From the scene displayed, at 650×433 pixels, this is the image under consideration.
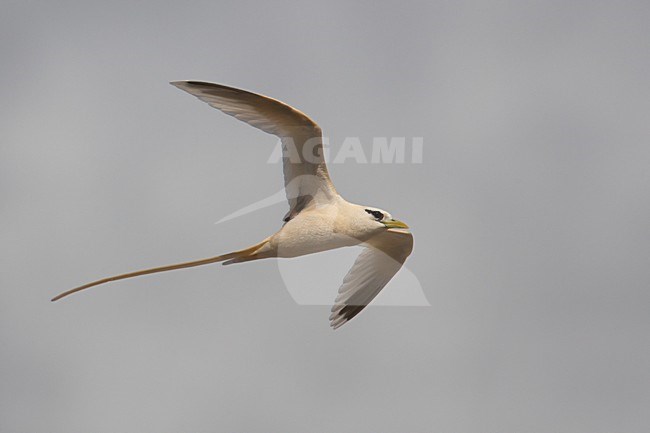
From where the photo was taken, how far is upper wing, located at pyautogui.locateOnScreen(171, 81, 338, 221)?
1579 centimetres

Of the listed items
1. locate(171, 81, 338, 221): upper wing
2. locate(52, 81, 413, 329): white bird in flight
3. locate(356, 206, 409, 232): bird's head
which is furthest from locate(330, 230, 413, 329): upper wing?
locate(171, 81, 338, 221): upper wing

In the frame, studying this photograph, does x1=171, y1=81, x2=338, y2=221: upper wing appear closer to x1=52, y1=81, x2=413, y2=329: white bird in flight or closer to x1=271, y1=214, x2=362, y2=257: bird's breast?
x1=52, y1=81, x2=413, y2=329: white bird in flight

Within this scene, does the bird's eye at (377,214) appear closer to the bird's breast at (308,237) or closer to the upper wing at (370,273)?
the bird's breast at (308,237)

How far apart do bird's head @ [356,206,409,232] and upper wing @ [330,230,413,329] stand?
1.76 metres

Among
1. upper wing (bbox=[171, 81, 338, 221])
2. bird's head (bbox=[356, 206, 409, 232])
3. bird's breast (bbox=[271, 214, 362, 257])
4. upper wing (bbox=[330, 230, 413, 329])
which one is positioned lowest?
upper wing (bbox=[330, 230, 413, 329])

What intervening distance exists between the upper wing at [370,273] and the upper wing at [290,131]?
1.88m

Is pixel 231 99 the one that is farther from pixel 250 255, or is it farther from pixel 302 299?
pixel 302 299

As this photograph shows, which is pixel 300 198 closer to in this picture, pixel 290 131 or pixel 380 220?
pixel 290 131

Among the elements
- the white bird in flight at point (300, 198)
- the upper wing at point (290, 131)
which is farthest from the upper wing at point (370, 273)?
the upper wing at point (290, 131)

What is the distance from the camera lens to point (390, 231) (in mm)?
17922

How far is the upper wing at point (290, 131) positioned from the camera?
51.8 ft

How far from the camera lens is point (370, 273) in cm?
1862

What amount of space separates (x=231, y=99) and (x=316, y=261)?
5.14 metres

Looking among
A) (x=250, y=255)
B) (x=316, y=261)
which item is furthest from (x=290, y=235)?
(x=316, y=261)
